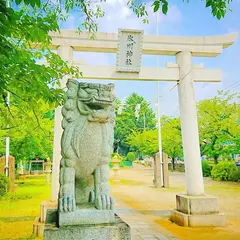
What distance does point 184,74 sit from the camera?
22.9 feet

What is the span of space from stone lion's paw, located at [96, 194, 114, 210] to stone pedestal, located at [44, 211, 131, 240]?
0.18 metres

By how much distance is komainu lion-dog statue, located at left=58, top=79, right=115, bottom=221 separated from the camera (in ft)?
9.61

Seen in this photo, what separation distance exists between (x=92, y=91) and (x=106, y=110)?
10.8 inches

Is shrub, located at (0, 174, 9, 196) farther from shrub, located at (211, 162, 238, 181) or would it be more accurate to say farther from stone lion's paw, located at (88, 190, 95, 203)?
shrub, located at (211, 162, 238, 181)

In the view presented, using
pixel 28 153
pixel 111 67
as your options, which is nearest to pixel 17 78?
pixel 111 67

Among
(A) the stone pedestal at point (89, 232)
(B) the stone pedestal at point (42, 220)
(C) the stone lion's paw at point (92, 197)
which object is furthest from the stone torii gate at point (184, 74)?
(A) the stone pedestal at point (89, 232)

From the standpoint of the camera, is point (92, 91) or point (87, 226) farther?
point (92, 91)

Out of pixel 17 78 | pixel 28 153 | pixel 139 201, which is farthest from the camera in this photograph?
pixel 28 153

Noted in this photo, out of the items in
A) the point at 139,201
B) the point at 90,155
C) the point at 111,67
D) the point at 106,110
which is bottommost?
the point at 139,201

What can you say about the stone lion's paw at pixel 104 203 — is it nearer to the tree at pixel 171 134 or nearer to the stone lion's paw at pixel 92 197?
the stone lion's paw at pixel 92 197

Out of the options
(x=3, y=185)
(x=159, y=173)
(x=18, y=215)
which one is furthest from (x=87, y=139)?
(x=159, y=173)

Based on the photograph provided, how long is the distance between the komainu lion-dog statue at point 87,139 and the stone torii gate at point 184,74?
10.3ft

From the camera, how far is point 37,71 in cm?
365

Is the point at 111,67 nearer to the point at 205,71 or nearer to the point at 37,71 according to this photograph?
the point at 205,71
